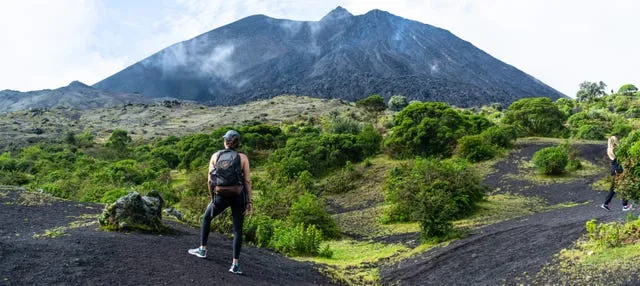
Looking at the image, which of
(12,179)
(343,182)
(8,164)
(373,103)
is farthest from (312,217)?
(373,103)

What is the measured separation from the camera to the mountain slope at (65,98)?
148375 mm

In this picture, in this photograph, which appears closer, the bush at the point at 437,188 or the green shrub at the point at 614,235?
the green shrub at the point at 614,235

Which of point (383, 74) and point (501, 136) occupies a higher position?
point (383, 74)

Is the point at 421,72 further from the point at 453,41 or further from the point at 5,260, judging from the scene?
the point at 5,260

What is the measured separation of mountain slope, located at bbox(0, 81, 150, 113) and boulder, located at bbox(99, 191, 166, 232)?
478 feet

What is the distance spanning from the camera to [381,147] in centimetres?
3250

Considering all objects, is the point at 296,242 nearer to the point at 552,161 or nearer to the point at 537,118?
the point at 552,161

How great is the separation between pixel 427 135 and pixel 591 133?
1182 cm

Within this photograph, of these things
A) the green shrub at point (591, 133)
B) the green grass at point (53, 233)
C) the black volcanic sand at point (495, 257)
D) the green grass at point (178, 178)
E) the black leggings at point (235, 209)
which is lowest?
the green grass at point (178, 178)

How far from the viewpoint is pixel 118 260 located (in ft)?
20.2

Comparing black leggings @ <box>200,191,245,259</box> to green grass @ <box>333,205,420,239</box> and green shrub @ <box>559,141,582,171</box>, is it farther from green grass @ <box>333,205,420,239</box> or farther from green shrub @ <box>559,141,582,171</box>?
green shrub @ <box>559,141,582,171</box>

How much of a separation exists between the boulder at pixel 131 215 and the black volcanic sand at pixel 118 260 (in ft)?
0.71

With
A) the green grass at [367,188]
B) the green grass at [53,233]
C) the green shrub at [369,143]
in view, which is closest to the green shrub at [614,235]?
the green grass at [53,233]

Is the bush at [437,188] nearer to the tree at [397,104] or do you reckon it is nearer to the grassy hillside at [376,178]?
the grassy hillside at [376,178]
